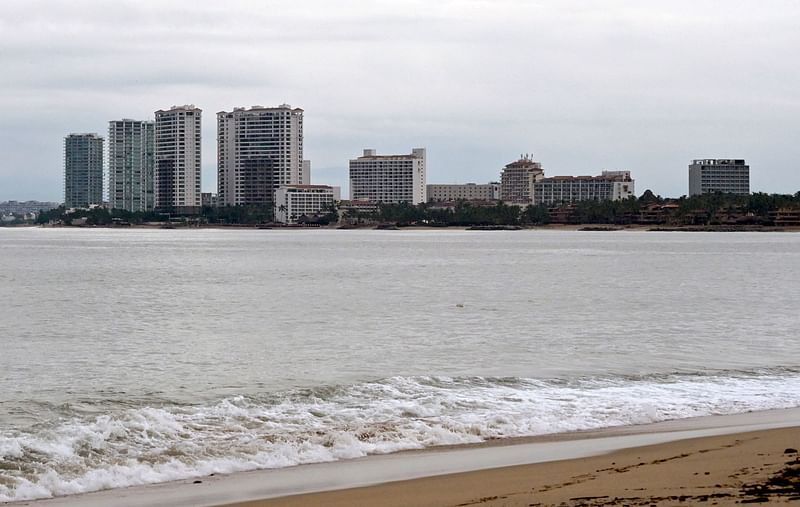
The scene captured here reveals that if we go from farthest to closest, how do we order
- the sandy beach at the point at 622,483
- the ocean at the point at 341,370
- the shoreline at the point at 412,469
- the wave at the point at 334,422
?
the ocean at the point at 341,370
the wave at the point at 334,422
the shoreline at the point at 412,469
the sandy beach at the point at 622,483

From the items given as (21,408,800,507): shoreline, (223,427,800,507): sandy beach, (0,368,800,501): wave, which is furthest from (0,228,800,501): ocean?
(223,427,800,507): sandy beach

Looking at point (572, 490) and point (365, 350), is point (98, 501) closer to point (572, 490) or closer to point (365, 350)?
point (572, 490)

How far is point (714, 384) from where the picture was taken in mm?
19672

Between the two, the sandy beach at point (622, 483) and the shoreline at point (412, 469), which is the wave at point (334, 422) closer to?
the shoreline at point (412, 469)

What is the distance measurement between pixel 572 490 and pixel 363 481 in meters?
2.46

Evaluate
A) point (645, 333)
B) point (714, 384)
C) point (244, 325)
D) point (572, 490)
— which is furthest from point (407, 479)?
point (244, 325)

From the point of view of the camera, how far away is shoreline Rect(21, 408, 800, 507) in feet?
35.8

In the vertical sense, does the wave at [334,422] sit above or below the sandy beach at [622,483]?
below

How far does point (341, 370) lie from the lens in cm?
2247

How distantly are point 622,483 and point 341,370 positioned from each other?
1230 cm

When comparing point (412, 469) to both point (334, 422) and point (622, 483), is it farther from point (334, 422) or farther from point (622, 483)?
point (334, 422)

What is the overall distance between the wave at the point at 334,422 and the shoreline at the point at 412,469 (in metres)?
0.37

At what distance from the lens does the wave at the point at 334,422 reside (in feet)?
41.2

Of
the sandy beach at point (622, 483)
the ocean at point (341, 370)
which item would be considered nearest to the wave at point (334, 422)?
the ocean at point (341, 370)
